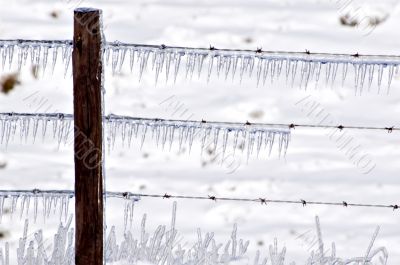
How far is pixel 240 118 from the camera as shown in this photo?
7.54 metres

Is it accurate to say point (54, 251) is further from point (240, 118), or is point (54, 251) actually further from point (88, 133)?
point (240, 118)

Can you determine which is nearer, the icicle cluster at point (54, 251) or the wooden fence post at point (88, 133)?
the wooden fence post at point (88, 133)

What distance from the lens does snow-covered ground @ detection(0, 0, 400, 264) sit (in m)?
6.26

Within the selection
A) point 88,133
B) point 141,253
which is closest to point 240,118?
point 141,253

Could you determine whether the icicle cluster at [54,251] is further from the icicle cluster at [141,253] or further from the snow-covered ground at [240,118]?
the snow-covered ground at [240,118]

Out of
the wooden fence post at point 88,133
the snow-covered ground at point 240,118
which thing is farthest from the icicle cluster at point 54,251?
the snow-covered ground at point 240,118

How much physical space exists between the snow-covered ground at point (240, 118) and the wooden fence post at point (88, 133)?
175 cm

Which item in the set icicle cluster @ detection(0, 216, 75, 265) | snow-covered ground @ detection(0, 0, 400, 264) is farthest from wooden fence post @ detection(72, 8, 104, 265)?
snow-covered ground @ detection(0, 0, 400, 264)

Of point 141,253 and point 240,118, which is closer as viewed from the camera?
point 141,253

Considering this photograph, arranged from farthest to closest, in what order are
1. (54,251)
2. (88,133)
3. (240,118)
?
(240,118) < (54,251) < (88,133)

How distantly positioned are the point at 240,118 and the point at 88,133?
3.51 metres

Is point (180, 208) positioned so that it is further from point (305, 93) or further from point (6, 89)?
point (6, 89)

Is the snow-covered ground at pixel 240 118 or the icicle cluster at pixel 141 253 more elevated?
the snow-covered ground at pixel 240 118

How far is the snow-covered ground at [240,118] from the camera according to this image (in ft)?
20.5
